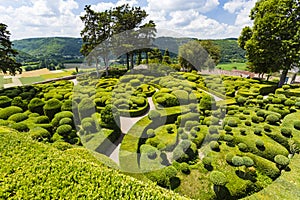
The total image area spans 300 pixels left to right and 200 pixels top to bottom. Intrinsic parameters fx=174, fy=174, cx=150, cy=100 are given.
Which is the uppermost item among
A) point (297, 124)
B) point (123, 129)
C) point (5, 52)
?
point (5, 52)

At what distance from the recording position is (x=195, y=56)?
38656 millimetres

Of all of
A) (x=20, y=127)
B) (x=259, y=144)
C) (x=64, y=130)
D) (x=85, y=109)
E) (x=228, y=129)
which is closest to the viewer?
(x=259, y=144)

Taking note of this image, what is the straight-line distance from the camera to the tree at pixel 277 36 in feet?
65.8

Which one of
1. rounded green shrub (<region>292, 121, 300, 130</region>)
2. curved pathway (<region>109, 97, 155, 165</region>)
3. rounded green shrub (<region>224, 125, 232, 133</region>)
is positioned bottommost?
curved pathway (<region>109, 97, 155, 165</region>)

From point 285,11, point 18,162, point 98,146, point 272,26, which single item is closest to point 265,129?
point 98,146

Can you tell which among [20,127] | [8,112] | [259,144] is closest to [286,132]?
[259,144]

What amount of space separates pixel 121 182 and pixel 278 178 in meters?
7.59

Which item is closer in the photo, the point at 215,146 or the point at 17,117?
the point at 215,146

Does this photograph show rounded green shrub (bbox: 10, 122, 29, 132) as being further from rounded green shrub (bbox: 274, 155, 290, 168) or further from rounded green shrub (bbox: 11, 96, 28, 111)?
rounded green shrub (bbox: 274, 155, 290, 168)

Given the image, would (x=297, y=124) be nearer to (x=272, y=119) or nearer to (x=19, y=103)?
(x=272, y=119)

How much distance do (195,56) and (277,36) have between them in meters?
18.6

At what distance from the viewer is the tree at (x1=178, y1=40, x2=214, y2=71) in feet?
126

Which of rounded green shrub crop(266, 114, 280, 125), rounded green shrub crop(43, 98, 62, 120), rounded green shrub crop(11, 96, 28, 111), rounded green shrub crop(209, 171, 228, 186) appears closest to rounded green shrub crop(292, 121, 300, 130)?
rounded green shrub crop(266, 114, 280, 125)

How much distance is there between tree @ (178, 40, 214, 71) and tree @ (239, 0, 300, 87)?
1584 centimetres
